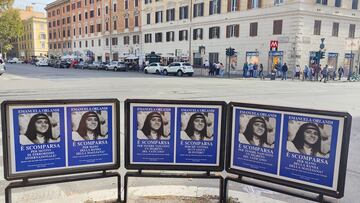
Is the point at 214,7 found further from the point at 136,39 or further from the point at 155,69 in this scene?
the point at 136,39

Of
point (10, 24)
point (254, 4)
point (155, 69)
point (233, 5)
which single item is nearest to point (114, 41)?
point (10, 24)

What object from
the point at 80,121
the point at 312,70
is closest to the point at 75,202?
the point at 80,121

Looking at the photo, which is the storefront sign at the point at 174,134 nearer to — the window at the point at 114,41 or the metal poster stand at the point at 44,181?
the metal poster stand at the point at 44,181

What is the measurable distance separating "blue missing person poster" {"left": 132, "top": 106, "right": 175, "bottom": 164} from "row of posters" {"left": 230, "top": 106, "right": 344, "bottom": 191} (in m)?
0.71

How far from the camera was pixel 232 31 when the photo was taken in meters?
40.6

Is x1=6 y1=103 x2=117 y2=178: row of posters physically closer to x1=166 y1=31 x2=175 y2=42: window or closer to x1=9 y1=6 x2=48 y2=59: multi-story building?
x1=166 y1=31 x2=175 y2=42: window

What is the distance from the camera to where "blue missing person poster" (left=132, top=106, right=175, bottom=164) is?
3939mm

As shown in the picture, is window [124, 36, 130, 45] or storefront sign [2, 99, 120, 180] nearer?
storefront sign [2, 99, 120, 180]

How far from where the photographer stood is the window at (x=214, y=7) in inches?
1670

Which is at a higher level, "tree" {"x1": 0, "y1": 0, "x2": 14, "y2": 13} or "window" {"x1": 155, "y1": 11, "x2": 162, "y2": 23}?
"window" {"x1": 155, "y1": 11, "x2": 162, "y2": 23}

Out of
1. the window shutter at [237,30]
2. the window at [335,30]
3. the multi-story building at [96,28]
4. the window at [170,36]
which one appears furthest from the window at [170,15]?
the window at [335,30]

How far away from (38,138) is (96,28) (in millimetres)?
70592

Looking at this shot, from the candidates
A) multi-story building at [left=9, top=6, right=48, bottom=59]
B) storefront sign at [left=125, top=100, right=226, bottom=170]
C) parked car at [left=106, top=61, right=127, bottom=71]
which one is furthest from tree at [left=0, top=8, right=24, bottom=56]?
multi-story building at [left=9, top=6, right=48, bottom=59]

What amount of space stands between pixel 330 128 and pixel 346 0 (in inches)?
1511
